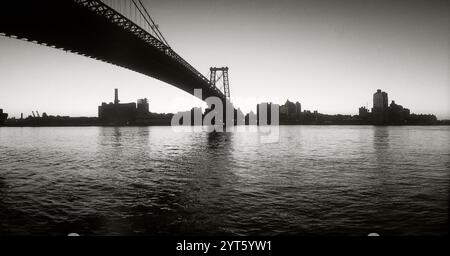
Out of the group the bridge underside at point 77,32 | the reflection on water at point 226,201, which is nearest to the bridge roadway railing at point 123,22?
the bridge underside at point 77,32

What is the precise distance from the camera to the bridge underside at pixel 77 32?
16.4 m

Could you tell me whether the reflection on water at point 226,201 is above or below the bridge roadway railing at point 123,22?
below

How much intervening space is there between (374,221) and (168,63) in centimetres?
2713

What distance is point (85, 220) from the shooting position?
7270 millimetres

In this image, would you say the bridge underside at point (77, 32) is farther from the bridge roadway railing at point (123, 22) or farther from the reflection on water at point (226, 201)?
the reflection on water at point (226, 201)

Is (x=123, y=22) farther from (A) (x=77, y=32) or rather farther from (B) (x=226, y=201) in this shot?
(B) (x=226, y=201)

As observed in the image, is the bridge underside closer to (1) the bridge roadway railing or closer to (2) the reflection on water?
(1) the bridge roadway railing

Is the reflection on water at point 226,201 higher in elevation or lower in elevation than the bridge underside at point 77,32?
lower

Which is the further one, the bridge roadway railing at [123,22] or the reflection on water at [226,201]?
the bridge roadway railing at [123,22]

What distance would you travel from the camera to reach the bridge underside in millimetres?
16391

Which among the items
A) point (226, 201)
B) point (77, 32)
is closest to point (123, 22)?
point (77, 32)
